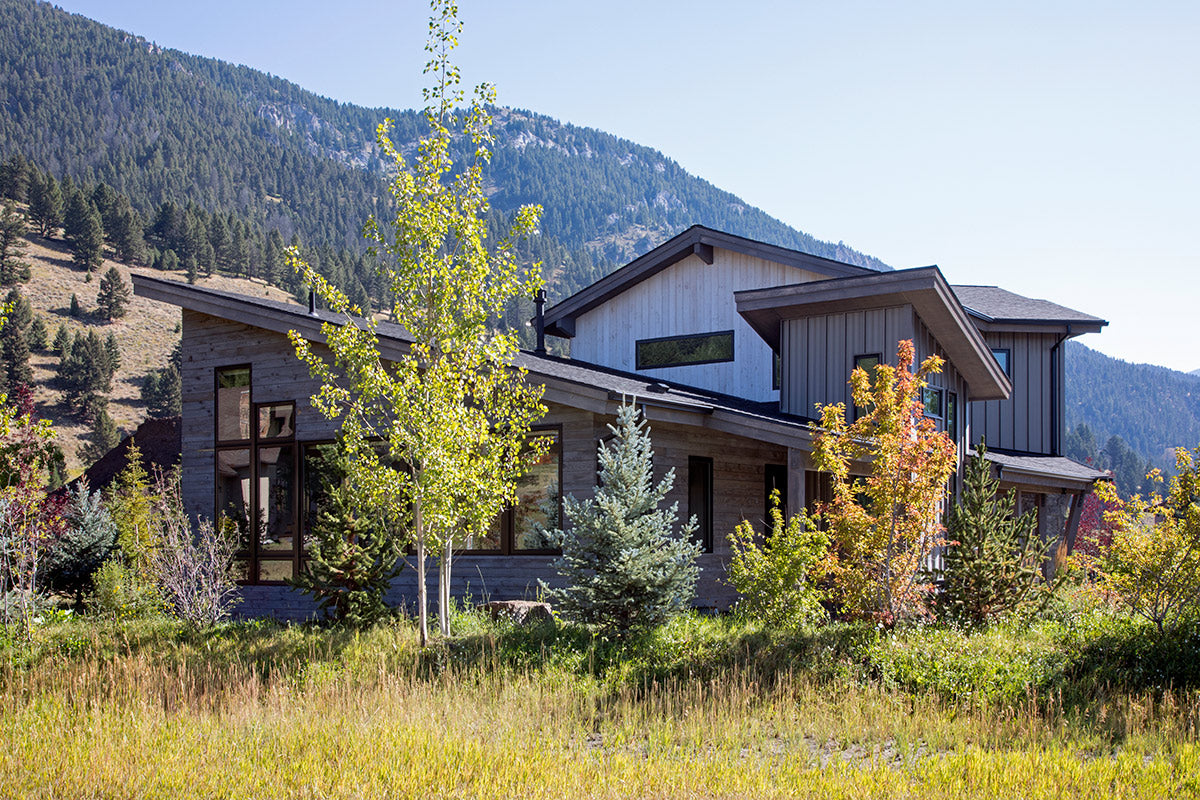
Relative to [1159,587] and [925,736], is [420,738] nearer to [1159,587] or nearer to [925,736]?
[925,736]

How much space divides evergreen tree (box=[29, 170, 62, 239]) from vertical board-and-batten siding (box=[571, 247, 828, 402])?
6558 cm

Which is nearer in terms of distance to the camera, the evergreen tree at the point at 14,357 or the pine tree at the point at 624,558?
the pine tree at the point at 624,558

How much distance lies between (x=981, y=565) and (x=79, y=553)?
1503cm

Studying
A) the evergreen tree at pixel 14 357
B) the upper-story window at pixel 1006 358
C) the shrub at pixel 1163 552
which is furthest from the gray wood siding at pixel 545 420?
the evergreen tree at pixel 14 357

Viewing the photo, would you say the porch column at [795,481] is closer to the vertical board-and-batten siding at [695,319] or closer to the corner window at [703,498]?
the corner window at [703,498]

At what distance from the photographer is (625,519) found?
Result: 11719mm

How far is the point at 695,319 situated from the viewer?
2036cm

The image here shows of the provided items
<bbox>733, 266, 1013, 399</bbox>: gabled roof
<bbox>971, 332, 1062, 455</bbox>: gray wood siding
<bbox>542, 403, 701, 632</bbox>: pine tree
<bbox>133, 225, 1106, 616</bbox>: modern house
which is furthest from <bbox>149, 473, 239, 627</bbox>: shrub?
<bbox>971, 332, 1062, 455</bbox>: gray wood siding

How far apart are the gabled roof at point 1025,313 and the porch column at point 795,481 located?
29.1 ft

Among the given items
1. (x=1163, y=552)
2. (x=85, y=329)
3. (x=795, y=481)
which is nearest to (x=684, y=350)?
(x=795, y=481)

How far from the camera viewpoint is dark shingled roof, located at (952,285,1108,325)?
22078 mm

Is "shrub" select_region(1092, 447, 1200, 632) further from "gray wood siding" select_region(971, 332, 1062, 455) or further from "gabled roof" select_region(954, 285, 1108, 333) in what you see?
"gray wood siding" select_region(971, 332, 1062, 455)

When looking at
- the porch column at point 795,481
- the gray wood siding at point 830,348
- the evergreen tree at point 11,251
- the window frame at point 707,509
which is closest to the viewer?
the porch column at point 795,481

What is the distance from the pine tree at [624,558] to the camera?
11391 millimetres
